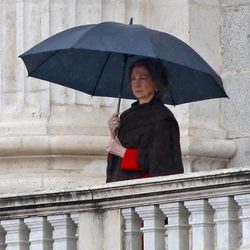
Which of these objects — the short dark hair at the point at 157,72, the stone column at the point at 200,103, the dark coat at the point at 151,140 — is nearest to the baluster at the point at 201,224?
the dark coat at the point at 151,140

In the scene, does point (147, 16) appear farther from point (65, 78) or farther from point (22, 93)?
point (65, 78)

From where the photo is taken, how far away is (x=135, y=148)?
50.4 ft

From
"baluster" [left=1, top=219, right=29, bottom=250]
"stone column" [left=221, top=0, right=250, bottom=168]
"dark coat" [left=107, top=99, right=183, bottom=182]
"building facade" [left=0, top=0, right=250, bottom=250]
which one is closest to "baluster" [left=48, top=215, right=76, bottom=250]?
"baluster" [left=1, top=219, right=29, bottom=250]

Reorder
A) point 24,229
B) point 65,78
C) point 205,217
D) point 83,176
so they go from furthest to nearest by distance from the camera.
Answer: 1. point 83,176
2. point 65,78
3. point 24,229
4. point 205,217

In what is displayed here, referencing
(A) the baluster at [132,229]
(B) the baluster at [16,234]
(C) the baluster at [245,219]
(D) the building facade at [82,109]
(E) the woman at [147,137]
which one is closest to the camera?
(C) the baluster at [245,219]

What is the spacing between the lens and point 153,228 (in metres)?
14.2

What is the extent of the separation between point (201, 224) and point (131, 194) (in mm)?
575

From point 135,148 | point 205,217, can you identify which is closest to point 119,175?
point 135,148

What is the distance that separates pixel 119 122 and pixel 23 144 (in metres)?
2.83

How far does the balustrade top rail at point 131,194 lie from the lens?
1370 centimetres

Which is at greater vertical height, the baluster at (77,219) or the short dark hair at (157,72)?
the short dark hair at (157,72)

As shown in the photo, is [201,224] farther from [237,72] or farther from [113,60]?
[237,72]

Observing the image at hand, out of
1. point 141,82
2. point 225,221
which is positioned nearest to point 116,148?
point 141,82

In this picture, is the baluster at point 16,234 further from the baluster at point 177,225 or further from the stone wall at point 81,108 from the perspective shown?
the stone wall at point 81,108
